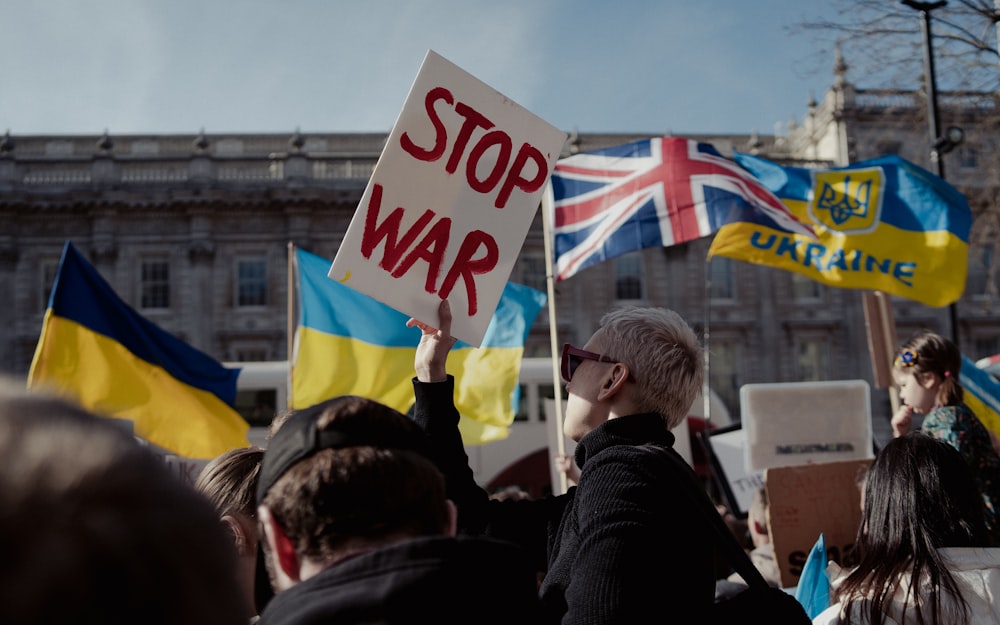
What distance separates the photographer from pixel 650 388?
225 centimetres

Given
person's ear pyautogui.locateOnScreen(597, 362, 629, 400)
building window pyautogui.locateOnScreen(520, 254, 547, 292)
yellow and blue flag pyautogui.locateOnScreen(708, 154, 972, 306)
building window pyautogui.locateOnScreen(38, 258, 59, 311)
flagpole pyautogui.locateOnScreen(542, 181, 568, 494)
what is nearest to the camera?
person's ear pyautogui.locateOnScreen(597, 362, 629, 400)

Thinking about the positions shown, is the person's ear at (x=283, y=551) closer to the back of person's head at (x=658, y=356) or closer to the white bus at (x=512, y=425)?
the back of person's head at (x=658, y=356)

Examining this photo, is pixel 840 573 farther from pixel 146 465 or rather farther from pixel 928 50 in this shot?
pixel 928 50

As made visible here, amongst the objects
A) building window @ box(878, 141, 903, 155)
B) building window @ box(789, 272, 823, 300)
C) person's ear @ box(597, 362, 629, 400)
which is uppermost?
building window @ box(878, 141, 903, 155)

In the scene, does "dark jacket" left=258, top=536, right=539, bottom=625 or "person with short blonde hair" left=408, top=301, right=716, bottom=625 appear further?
"person with short blonde hair" left=408, top=301, right=716, bottom=625

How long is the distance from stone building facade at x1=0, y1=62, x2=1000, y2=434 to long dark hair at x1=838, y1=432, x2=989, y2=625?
79.1ft

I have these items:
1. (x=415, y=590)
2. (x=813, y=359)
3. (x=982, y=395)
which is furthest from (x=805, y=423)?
(x=813, y=359)

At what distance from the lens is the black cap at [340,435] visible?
4.19 ft

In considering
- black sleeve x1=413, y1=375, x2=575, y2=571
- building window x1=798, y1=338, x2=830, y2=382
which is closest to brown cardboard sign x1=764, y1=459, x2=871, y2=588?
black sleeve x1=413, y1=375, x2=575, y2=571

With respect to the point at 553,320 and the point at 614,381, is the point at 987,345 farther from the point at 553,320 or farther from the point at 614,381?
the point at 614,381

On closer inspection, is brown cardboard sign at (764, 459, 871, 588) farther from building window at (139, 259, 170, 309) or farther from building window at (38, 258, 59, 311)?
building window at (38, 258, 59, 311)

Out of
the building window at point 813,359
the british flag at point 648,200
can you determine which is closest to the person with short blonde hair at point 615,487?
the british flag at point 648,200

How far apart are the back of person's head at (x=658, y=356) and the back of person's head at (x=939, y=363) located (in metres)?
1.97

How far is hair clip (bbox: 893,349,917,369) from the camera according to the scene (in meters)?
3.90
